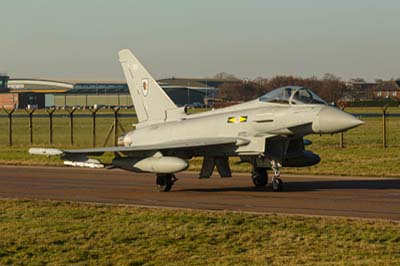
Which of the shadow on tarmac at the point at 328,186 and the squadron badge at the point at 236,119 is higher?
the squadron badge at the point at 236,119

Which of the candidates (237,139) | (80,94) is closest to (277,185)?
(237,139)

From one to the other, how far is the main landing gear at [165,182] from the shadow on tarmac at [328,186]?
0.66 m

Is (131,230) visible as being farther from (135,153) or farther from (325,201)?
(135,153)

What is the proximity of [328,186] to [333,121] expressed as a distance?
3.26 m

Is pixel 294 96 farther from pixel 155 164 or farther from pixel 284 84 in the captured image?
pixel 284 84

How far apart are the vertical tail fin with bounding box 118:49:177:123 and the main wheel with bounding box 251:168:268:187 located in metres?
3.10

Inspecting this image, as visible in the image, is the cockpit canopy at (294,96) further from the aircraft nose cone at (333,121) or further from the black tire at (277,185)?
the black tire at (277,185)

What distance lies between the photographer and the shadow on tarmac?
2208 cm

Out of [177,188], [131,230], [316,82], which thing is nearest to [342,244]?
[131,230]

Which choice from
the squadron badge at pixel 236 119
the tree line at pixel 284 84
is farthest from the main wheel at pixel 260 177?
the tree line at pixel 284 84

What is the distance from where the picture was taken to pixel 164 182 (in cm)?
2209

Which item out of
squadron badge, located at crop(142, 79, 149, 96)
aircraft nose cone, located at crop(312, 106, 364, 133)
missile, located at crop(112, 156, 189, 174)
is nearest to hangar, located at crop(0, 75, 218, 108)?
squadron badge, located at crop(142, 79, 149, 96)

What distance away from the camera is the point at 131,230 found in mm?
14305

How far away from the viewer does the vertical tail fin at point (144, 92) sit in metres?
23.9
